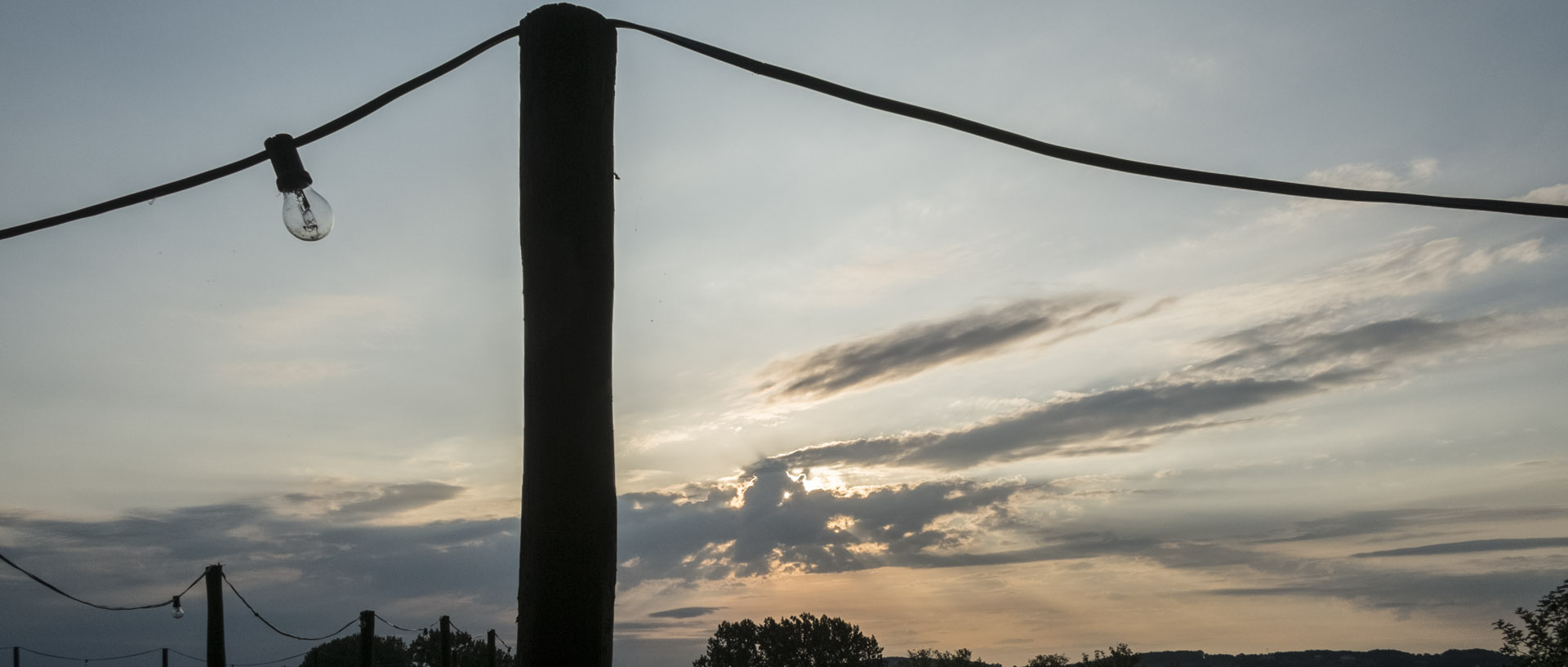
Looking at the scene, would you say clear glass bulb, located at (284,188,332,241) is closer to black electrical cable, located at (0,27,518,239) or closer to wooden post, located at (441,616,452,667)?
black electrical cable, located at (0,27,518,239)

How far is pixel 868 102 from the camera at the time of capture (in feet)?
17.8

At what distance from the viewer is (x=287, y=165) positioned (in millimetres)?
5332

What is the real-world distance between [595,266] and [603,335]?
32 centimetres

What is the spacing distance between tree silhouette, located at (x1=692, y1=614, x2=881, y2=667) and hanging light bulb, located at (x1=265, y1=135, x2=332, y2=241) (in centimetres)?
6569

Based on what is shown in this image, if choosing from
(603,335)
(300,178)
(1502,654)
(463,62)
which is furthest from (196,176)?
(1502,654)

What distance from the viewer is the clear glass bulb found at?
525 centimetres

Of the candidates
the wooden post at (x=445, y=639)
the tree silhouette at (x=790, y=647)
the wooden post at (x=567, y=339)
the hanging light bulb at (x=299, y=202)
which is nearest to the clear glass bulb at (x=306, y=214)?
the hanging light bulb at (x=299, y=202)

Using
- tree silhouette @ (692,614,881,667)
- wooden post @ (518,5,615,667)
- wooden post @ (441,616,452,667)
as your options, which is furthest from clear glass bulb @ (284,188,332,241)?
tree silhouette @ (692,614,881,667)

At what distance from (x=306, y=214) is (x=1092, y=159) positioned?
13.7 ft

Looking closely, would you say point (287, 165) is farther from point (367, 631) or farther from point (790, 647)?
point (790, 647)

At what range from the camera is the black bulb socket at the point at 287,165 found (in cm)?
529

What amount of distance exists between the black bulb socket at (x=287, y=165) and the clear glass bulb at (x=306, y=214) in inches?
1.8

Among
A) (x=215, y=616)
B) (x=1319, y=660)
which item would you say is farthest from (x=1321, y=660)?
(x=215, y=616)

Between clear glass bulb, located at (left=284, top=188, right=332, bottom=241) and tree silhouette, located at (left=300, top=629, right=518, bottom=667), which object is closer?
clear glass bulb, located at (left=284, top=188, right=332, bottom=241)
